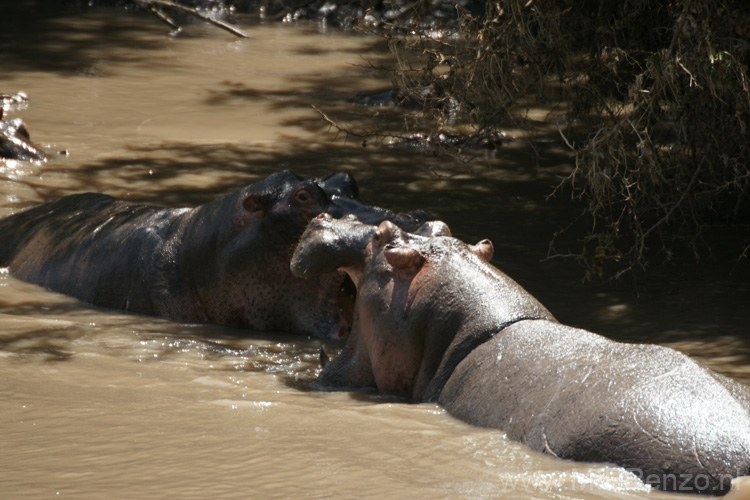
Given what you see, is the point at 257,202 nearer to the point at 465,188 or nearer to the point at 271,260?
the point at 271,260

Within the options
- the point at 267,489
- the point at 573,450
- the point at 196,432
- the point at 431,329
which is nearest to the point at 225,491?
the point at 267,489

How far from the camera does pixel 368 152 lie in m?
10.7

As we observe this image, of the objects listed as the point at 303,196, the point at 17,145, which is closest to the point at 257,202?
the point at 303,196

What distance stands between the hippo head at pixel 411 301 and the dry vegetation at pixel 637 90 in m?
1.96

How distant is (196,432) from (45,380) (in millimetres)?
1110

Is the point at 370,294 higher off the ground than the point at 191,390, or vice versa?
the point at 370,294

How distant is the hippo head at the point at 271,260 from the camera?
5922 millimetres

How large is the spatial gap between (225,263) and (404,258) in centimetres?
206

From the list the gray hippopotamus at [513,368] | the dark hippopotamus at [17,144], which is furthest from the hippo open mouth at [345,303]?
the dark hippopotamus at [17,144]

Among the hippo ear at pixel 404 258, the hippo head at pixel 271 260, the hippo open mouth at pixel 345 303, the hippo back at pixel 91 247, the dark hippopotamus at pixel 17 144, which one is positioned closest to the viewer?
the hippo ear at pixel 404 258

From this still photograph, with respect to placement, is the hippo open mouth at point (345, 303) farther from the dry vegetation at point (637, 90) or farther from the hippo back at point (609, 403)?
the hippo back at point (609, 403)

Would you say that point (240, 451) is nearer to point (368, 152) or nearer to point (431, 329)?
point (431, 329)

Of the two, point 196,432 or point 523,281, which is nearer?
point 196,432

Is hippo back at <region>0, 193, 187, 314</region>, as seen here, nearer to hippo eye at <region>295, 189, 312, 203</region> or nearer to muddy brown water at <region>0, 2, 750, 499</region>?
muddy brown water at <region>0, 2, 750, 499</region>
